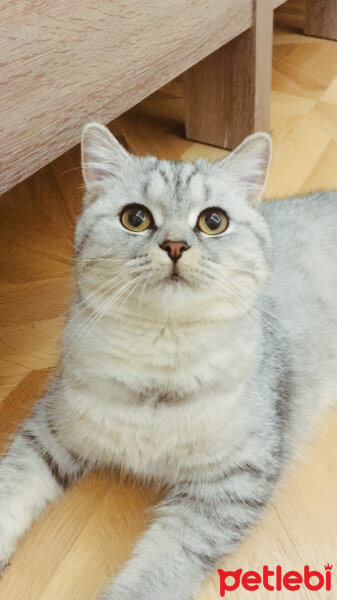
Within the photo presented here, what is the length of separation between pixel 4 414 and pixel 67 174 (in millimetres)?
939

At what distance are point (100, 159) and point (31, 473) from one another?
50 centimetres

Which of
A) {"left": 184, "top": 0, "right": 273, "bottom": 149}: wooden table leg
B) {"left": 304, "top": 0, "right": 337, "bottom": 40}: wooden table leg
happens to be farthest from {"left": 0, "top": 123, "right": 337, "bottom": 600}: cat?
{"left": 304, "top": 0, "right": 337, "bottom": 40}: wooden table leg

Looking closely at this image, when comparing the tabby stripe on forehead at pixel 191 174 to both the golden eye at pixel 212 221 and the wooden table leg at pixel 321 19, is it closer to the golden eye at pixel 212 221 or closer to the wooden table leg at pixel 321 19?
the golden eye at pixel 212 221

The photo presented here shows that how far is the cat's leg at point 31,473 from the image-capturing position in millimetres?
857

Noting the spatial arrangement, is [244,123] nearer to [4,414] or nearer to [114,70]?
[114,70]

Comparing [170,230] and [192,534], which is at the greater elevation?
[170,230]

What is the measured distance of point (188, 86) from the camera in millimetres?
1775

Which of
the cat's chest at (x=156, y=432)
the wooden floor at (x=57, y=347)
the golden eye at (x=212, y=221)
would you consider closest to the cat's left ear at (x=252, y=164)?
the golden eye at (x=212, y=221)

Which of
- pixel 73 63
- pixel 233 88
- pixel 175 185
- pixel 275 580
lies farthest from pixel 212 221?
pixel 233 88

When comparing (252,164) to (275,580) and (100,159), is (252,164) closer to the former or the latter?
(100,159)

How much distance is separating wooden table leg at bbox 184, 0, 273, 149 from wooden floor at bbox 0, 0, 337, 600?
0.07m

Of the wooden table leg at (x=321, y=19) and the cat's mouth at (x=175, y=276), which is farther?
the wooden table leg at (x=321, y=19)

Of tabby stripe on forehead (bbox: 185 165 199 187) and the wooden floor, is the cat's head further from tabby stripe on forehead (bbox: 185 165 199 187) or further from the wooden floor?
the wooden floor

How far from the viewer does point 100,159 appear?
0.88m
